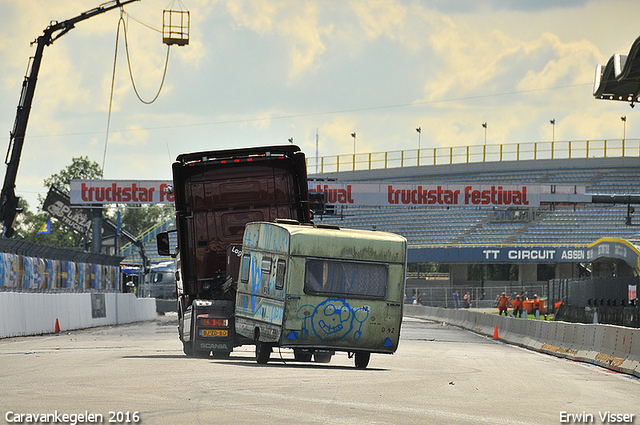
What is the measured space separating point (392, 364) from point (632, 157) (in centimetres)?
6055

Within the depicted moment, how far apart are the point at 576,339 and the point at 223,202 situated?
9.34 meters

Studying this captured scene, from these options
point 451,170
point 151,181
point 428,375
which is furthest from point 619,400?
point 451,170

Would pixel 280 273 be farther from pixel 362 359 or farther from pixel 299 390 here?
pixel 299 390

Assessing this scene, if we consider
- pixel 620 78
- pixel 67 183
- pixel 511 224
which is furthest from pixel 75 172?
pixel 620 78

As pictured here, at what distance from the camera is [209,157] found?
59.7ft

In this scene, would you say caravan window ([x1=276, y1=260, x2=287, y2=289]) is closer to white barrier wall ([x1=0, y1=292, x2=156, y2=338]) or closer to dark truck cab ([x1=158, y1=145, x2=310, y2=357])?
dark truck cab ([x1=158, y1=145, x2=310, y2=357])

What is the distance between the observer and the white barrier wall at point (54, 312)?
26.3m

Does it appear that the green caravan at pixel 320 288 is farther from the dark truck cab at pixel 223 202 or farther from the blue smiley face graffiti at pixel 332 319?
the dark truck cab at pixel 223 202

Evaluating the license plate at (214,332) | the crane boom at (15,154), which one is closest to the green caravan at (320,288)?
the license plate at (214,332)

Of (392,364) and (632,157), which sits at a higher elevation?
(632,157)

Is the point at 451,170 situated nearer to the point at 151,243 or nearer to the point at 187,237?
the point at 151,243

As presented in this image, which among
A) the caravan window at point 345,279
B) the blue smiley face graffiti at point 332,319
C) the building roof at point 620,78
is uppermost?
the building roof at point 620,78

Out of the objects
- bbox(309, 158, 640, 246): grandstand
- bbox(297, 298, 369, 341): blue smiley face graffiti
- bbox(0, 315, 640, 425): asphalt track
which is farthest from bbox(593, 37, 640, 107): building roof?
bbox(309, 158, 640, 246): grandstand

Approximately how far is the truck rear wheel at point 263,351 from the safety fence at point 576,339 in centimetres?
649
